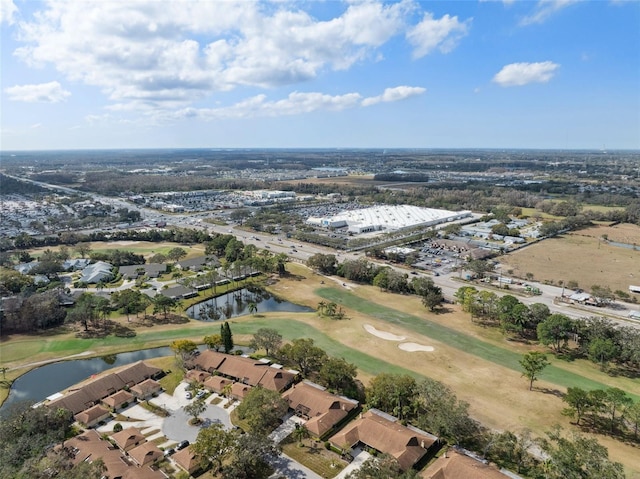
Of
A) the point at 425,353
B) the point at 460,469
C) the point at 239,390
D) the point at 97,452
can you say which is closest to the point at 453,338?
the point at 425,353

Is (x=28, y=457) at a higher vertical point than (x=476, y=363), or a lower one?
higher

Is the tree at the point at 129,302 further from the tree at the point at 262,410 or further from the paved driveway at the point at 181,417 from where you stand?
the tree at the point at 262,410

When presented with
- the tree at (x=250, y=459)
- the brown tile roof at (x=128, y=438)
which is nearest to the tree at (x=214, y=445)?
the tree at (x=250, y=459)

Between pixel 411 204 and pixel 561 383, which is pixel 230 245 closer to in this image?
pixel 561 383

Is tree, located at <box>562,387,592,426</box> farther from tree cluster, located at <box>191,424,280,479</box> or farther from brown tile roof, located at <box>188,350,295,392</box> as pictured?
tree cluster, located at <box>191,424,280,479</box>

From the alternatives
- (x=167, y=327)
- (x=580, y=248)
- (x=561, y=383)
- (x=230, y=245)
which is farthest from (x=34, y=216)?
(x=580, y=248)

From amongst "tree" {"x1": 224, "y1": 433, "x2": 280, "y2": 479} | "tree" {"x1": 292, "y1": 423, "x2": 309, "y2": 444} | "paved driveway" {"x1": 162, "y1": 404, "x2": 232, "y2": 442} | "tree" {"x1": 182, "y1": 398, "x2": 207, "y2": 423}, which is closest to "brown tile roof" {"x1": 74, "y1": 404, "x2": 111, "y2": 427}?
"paved driveway" {"x1": 162, "y1": 404, "x2": 232, "y2": 442}
